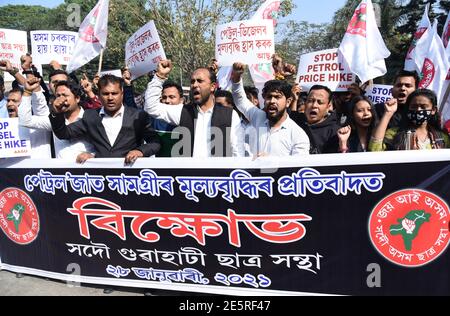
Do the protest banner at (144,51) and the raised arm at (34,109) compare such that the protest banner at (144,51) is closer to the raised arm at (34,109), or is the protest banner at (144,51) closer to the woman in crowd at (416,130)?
the raised arm at (34,109)

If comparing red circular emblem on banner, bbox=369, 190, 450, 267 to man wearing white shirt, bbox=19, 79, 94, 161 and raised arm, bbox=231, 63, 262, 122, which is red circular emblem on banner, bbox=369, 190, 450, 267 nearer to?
raised arm, bbox=231, 63, 262, 122

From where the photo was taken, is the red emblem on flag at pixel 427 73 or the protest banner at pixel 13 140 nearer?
the protest banner at pixel 13 140

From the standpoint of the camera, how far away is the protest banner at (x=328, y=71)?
4.74 meters

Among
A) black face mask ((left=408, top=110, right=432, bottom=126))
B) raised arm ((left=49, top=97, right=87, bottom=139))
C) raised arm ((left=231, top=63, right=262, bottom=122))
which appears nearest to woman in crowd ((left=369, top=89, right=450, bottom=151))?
black face mask ((left=408, top=110, right=432, bottom=126))

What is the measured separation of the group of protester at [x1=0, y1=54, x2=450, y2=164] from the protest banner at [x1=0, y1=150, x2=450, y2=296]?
301 mm

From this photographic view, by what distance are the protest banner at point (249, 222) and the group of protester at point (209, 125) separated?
11.8 inches

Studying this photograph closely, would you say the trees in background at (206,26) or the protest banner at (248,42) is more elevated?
the trees in background at (206,26)

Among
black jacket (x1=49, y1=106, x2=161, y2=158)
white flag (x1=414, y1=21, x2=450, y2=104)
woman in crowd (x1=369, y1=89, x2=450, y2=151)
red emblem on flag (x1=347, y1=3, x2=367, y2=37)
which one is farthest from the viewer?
red emblem on flag (x1=347, y1=3, x2=367, y2=37)

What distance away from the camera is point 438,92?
4.58 meters

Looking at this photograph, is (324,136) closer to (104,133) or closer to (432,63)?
(104,133)

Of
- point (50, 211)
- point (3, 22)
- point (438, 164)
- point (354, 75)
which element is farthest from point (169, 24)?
point (3, 22)

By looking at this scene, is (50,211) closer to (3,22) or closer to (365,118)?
(365,118)

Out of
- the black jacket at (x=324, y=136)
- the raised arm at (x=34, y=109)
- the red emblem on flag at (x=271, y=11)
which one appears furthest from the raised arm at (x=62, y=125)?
the red emblem on flag at (x=271, y=11)

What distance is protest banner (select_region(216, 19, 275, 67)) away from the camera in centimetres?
434
